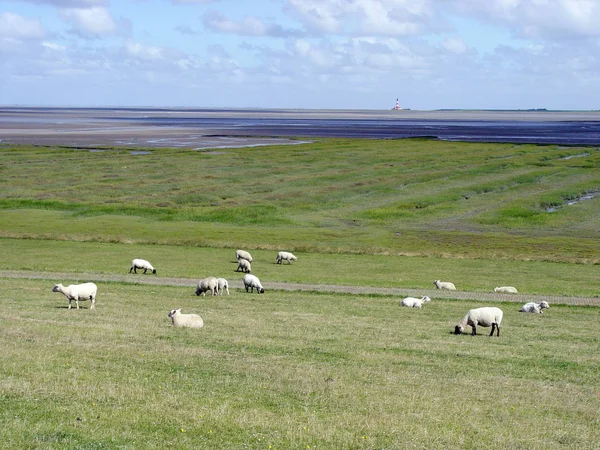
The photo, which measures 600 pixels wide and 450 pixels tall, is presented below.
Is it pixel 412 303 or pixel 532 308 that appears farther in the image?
pixel 412 303

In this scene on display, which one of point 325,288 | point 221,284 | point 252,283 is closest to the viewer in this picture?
point 221,284

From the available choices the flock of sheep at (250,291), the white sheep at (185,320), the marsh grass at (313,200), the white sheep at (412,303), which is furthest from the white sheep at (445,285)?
the white sheep at (185,320)

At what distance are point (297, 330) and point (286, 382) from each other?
26.4 feet

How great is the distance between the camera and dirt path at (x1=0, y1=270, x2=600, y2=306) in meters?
37.5

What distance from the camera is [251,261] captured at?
1957 inches

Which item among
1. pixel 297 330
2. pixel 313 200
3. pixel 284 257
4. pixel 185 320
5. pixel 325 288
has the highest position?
pixel 185 320

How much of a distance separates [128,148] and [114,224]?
8675cm

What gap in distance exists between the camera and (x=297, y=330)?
25.6 m

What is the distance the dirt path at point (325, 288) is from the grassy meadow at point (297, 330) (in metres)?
0.88

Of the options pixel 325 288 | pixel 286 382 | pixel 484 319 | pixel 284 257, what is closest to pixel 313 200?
pixel 284 257

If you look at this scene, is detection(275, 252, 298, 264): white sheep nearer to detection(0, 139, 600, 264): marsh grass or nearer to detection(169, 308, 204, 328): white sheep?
detection(0, 139, 600, 264): marsh grass

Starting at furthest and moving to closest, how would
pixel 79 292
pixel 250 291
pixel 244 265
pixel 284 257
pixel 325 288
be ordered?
1. pixel 284 257
2. pixel 244 265
3. pixel 325 288
4. pixel 250 291
5. pixel 79 292

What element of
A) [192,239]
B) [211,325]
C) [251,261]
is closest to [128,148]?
[192,239]

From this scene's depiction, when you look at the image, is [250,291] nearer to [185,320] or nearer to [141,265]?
[141,265]
